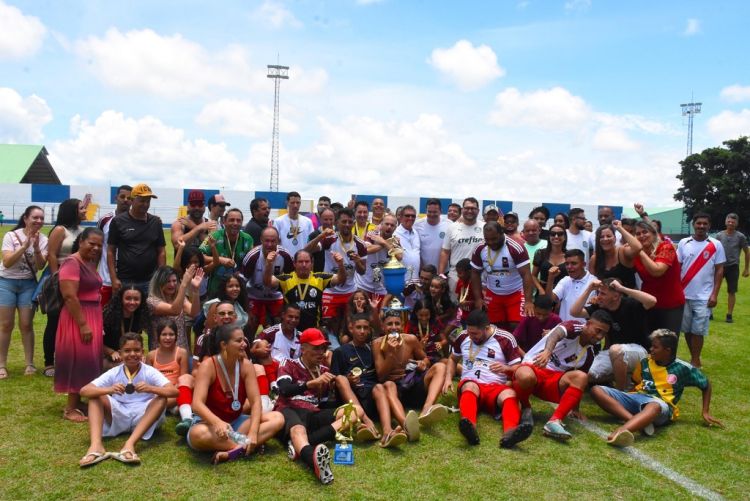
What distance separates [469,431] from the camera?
194 inches

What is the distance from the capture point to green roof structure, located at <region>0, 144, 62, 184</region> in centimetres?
4112

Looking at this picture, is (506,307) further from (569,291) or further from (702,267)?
(702,267)

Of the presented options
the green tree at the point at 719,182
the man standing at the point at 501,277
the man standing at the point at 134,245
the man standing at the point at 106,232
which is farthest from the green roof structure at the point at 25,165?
the green tree at the point at 719,182

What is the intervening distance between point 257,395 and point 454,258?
391 centimetres

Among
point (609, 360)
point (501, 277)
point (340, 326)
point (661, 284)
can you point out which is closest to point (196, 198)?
point (340, 326)

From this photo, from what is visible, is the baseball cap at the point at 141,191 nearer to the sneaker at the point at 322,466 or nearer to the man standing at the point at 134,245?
the man standing at the point at 134,245

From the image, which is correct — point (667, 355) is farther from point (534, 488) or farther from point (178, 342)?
point (178, 342)

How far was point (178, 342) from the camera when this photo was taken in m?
6.01

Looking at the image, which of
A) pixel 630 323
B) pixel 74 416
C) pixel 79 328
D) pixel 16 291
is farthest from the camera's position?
pixel 16 291

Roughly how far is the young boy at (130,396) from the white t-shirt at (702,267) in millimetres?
6251

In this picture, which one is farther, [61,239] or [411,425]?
[61,239]

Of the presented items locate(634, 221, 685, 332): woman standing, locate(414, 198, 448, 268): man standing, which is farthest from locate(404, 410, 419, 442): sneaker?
locate(414, 198, 448, 268): man standing

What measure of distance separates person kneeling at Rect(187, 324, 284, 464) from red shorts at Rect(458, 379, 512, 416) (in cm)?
196

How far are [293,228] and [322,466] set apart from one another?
476cm
